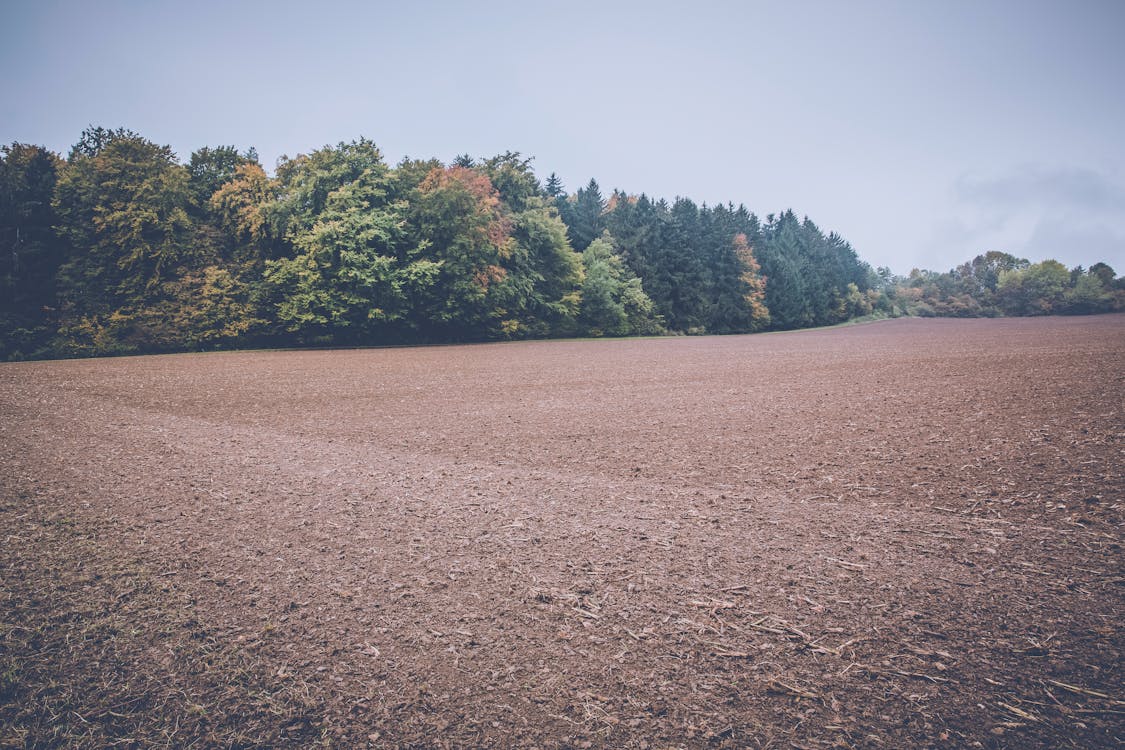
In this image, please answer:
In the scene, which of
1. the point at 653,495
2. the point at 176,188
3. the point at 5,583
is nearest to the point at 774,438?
the point at 653,495

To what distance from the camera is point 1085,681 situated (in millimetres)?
2549

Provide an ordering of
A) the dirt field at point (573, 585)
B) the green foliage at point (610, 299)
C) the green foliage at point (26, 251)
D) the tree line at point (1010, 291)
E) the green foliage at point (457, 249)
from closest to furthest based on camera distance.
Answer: the dirt field at point (573, 585)
the green foliage at point (26, 251)
the green foliage at point (457, 249)
the green foliage at point (610, 299)
the tree line at point (1010, 291)

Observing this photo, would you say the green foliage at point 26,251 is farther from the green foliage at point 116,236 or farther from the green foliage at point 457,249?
the green foliage at point 457,249

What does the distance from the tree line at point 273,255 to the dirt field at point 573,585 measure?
2143 cm

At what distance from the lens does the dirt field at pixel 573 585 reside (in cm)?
246

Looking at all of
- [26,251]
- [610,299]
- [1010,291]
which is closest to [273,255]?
[26,251]

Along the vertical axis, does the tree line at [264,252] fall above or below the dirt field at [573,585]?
above

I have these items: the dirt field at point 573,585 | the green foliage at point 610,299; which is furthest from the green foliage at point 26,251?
the green foliage at point 610,299

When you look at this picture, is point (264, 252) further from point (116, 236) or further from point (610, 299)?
point (610, 299)

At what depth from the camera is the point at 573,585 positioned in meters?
3.67

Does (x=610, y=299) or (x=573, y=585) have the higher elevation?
(x=610, y=299)

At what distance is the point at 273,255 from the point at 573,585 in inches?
→ 1268

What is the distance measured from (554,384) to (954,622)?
1156cm

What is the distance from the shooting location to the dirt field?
2.46 meters
